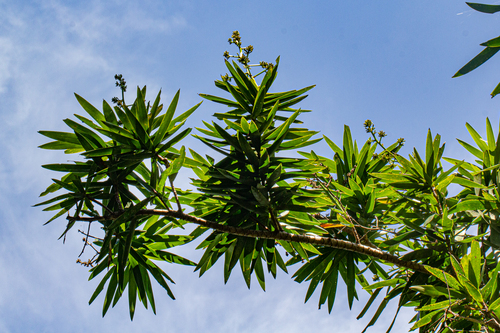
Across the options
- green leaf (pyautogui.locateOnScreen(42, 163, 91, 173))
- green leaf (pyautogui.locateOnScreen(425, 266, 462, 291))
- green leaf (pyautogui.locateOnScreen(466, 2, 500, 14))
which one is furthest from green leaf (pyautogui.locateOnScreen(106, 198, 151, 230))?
green leaf (pyautogui.locateOnScreen(466, 2, 500, 14))

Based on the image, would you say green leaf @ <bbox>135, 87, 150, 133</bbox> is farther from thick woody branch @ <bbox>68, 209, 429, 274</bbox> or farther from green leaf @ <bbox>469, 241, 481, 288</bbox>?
green leaf @ <bbox>469, 241, 481, 288</bbox>

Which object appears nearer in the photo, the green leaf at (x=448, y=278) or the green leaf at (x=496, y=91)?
the green leaf at (x=496, y=91)

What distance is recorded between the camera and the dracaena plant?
5.43 ft

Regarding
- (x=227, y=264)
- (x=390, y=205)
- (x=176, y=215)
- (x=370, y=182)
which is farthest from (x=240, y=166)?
(x=390, y=205)

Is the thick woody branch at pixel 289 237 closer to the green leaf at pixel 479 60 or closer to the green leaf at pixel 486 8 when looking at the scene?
the green leaf at pixel 479 60

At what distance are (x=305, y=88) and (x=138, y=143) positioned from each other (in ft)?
4.18

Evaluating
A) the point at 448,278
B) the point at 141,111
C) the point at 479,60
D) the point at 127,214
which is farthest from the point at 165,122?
the point at 448,278

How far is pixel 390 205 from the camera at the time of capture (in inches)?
84.5

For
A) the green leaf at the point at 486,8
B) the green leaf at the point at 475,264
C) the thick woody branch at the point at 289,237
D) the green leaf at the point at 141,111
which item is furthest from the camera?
the green leaf at the point at 141,111

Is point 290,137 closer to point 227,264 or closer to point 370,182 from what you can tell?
point 370,182

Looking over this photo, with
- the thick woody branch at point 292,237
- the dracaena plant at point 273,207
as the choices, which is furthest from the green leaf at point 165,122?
the thick woody branch at point 292,237

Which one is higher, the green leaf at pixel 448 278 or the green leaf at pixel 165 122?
the green leaf at pixel 165 122

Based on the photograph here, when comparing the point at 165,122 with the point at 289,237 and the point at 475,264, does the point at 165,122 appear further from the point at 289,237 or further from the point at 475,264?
the point at 475,264

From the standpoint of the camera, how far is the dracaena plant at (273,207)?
166 cm
